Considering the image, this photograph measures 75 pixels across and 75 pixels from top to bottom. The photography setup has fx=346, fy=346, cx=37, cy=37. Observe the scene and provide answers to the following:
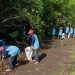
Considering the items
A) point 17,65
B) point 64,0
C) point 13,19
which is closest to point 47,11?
point 64,0

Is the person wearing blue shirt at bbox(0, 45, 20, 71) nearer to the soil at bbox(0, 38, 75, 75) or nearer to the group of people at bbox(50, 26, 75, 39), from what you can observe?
the soil at bbox(0, 38, 75, 75)

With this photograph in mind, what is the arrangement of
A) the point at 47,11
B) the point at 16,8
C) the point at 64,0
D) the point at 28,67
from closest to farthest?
the point at 28,67 → the point at 16,8 → the point at 47,11 → the point at 64,0

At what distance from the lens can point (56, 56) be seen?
2292 cm

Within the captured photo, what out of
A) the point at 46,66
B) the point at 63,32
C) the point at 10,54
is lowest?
the point at 63,32

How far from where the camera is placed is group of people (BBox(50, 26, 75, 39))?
132ft

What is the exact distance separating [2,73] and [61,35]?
80.9ft

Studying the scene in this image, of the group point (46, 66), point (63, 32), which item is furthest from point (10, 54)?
point (63, 32)

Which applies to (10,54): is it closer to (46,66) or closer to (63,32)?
(46,66)

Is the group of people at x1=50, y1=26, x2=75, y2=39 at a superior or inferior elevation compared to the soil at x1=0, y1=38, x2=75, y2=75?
inferior

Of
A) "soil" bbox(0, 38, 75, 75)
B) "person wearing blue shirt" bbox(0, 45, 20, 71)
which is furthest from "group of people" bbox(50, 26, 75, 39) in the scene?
"person wearing blue shirt" bbox(0, 45, 20, 71)

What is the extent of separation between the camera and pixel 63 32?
140 ft

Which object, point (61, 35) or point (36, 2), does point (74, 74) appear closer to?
point (36, 2)

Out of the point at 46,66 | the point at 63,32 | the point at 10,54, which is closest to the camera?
the point at 10,54

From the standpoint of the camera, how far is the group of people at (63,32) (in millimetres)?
40281
